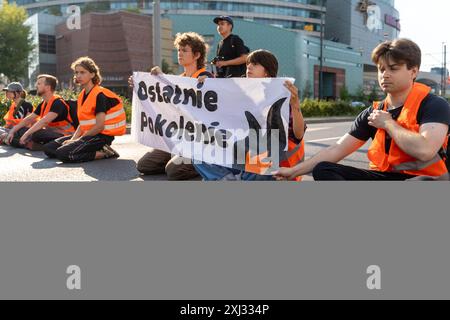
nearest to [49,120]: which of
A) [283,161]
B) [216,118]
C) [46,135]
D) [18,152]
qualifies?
[46,135]

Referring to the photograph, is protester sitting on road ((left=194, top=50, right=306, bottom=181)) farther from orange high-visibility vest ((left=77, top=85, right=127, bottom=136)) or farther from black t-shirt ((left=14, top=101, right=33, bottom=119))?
black t-shirt ((left=14, top=101, right=33, bottom=119))

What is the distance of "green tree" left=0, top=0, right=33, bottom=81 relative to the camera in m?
45.6

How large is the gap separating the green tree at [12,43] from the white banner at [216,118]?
4530 cm

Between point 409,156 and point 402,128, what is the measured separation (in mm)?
206

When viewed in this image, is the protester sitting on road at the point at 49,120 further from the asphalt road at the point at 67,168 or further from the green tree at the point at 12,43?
the green tree at the point at 12,43

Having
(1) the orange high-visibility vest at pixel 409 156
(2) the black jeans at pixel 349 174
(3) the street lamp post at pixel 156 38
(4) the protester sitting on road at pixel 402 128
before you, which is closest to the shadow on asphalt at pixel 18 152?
(2) the black jeans at pixel 349 174

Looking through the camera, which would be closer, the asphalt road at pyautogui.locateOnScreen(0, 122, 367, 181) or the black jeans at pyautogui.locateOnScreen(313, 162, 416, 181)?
the black jeans at pyautogui.locateOnScreen(313, 162, 416, 181)

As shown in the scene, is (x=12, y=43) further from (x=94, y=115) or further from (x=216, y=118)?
(x=216, y=118)

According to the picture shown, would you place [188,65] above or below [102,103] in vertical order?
above

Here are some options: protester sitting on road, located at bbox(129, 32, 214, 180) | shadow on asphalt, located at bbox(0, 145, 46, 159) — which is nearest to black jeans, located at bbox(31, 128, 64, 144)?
shadow on asphalt, located at bbox(0, 145, 46, 159)

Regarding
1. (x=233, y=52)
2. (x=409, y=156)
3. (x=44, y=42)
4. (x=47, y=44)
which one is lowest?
(x=409, y=156)

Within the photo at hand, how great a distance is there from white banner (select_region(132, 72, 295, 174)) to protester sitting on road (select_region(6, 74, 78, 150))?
244cm

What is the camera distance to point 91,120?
6.70 metres
